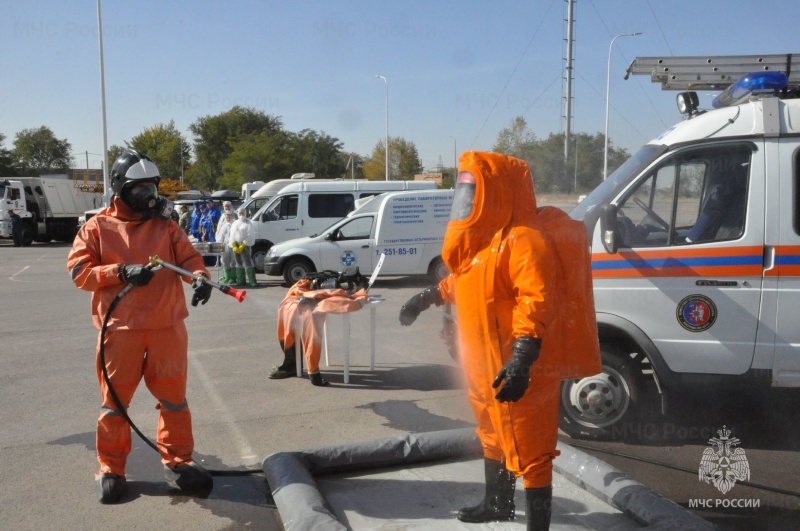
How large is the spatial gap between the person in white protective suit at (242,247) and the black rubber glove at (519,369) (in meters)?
12.6

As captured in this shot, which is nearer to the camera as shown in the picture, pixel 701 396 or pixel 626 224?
pixel 626 224

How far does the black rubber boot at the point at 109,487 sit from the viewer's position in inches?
166

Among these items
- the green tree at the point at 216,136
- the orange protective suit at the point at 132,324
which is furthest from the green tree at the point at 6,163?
the orange protective suit at the point at 132,324

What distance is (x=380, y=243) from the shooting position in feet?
47.7

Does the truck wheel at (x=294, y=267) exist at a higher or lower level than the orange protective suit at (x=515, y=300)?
lower

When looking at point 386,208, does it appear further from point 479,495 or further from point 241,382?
point 479,495

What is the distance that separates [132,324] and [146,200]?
770 mm

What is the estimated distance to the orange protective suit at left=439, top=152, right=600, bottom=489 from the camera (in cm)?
313

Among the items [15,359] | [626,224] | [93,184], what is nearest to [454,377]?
[626,224]

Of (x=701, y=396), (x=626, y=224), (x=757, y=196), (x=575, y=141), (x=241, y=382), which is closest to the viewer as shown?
(x=757, y=196)

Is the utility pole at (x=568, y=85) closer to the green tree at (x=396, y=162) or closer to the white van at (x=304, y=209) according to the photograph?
the white van at (x=304, y=209)

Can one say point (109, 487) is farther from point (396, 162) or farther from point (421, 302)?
point (396, 162)

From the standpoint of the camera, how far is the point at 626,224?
5121mm

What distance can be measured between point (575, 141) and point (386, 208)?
45.9ft
